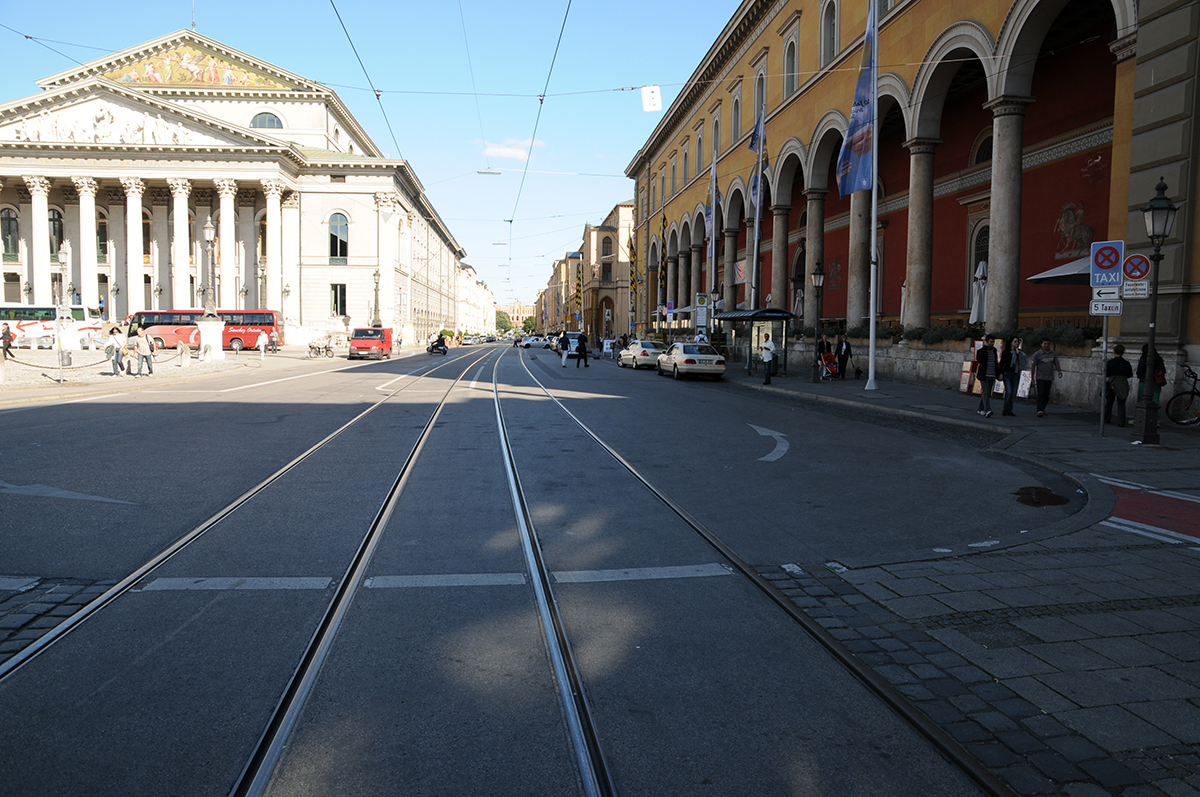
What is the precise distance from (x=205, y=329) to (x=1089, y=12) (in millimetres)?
35106

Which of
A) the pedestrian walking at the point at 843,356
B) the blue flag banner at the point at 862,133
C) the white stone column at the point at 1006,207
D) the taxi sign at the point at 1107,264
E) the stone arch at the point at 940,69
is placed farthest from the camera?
the pedestrian walking at the point at 843,356

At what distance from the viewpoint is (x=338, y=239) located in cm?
7056

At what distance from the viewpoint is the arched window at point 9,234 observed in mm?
63656

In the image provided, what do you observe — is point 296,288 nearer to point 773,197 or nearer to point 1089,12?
point 773,197

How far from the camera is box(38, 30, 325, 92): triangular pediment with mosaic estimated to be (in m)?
64.9

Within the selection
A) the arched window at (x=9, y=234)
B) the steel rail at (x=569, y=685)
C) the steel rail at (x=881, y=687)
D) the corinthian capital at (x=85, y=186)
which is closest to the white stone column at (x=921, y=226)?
the steel rail at (x=881, y=687)

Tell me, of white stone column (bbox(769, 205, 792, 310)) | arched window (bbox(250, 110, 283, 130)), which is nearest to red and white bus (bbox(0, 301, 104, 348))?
arched window (bbox(250, 110, 283, 130))

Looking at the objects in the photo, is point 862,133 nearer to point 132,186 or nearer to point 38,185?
point 132,186

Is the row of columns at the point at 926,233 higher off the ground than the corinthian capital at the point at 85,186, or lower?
lower

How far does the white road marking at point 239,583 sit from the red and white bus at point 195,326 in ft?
148

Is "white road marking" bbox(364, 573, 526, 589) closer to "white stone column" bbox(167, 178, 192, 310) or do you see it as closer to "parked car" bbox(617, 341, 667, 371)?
"parked car" bbox(617, 341, 667, 371)

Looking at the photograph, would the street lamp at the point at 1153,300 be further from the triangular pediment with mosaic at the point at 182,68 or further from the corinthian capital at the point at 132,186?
the triangular pediment with mosaic at the point at 182,68

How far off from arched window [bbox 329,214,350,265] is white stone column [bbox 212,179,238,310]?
357 inches

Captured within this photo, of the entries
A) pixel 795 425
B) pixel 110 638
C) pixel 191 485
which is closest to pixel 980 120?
pixel 795 425
